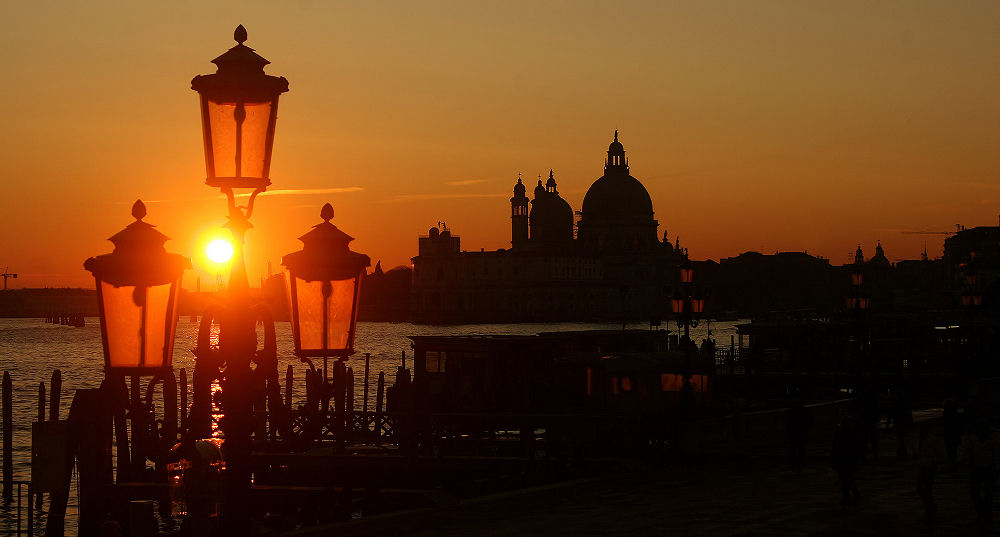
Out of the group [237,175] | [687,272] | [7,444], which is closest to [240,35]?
[237,175]

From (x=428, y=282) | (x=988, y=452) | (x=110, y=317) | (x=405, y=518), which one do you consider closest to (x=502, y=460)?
(x=405, y=518)

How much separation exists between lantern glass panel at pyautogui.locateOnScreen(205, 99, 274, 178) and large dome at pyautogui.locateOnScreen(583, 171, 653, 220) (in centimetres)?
19154

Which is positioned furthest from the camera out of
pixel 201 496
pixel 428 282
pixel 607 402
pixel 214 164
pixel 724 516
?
pixel 428 282

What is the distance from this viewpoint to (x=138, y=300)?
248 inches

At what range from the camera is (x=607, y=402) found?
104ft

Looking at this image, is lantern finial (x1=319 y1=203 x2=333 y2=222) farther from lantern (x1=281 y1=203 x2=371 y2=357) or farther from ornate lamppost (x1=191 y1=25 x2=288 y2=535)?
ornate lamppost (x1=191 y1=25 x2=288 y2=535)

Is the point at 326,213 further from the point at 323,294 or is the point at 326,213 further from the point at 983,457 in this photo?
the point at 983,457

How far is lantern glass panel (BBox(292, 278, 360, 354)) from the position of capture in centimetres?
685

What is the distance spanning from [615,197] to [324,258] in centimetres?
19101

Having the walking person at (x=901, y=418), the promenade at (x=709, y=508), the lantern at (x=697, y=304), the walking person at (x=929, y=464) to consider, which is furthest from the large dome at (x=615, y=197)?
the walking person at (x=929, y=464)

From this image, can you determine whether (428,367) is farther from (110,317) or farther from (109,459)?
(110,317)

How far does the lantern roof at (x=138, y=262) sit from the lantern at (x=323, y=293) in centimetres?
71

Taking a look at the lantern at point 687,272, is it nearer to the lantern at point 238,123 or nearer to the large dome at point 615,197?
the lantern at point 238,123

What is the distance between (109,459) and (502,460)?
8.70 metres
